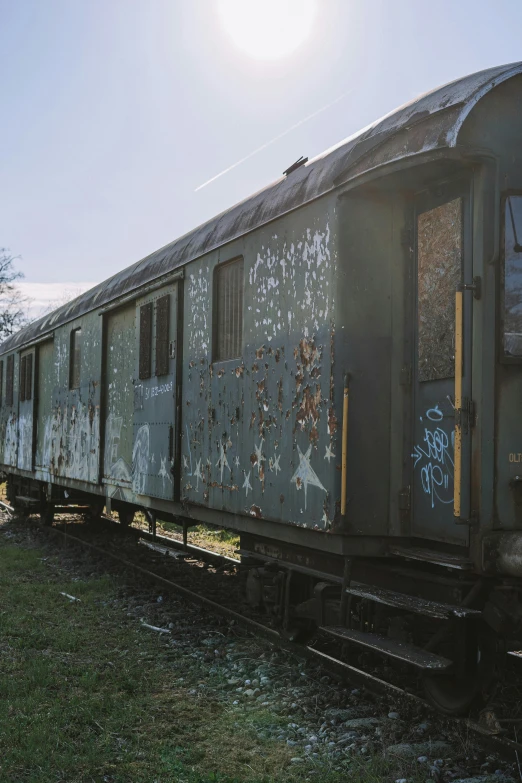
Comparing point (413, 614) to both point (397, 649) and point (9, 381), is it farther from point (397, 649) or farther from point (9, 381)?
point (9, 381)

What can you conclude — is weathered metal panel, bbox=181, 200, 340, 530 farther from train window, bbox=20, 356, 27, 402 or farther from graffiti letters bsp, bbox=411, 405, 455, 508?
train window, bbox=20, 356, 27, 402

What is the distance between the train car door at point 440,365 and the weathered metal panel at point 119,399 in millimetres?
4700

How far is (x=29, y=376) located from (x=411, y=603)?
11.5 metres

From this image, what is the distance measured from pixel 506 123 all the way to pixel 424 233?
0.78 metres

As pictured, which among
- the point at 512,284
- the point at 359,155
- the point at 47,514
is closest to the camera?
the point at 512,284

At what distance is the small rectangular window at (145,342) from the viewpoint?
862 centimetres

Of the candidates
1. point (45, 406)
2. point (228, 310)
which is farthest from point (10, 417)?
point (228, 310)

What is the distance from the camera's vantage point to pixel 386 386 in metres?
5.16

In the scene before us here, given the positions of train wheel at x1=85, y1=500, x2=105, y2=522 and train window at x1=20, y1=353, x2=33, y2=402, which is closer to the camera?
train wheel at x1=85, y1=500, x2=105, y2=522

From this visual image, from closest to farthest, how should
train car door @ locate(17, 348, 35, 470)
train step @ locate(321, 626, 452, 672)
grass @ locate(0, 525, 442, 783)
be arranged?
1. grass @ locate(0, 525, 442, 783)
2. train step @ locate(321, 626, 452, 672)
3. train car door @ locate(17, 348, 35, 470)

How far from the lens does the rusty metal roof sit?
454 cm

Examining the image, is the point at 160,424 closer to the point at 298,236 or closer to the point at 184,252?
the point at 184,252

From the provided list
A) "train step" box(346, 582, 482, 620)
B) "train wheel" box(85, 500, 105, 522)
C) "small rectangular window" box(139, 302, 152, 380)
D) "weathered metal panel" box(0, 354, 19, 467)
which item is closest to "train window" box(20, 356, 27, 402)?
"weathered metal panel" box(0, 354, 19, 467)

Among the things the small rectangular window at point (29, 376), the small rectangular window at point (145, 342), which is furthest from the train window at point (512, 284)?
the small rectangular window at point (29, 376)
